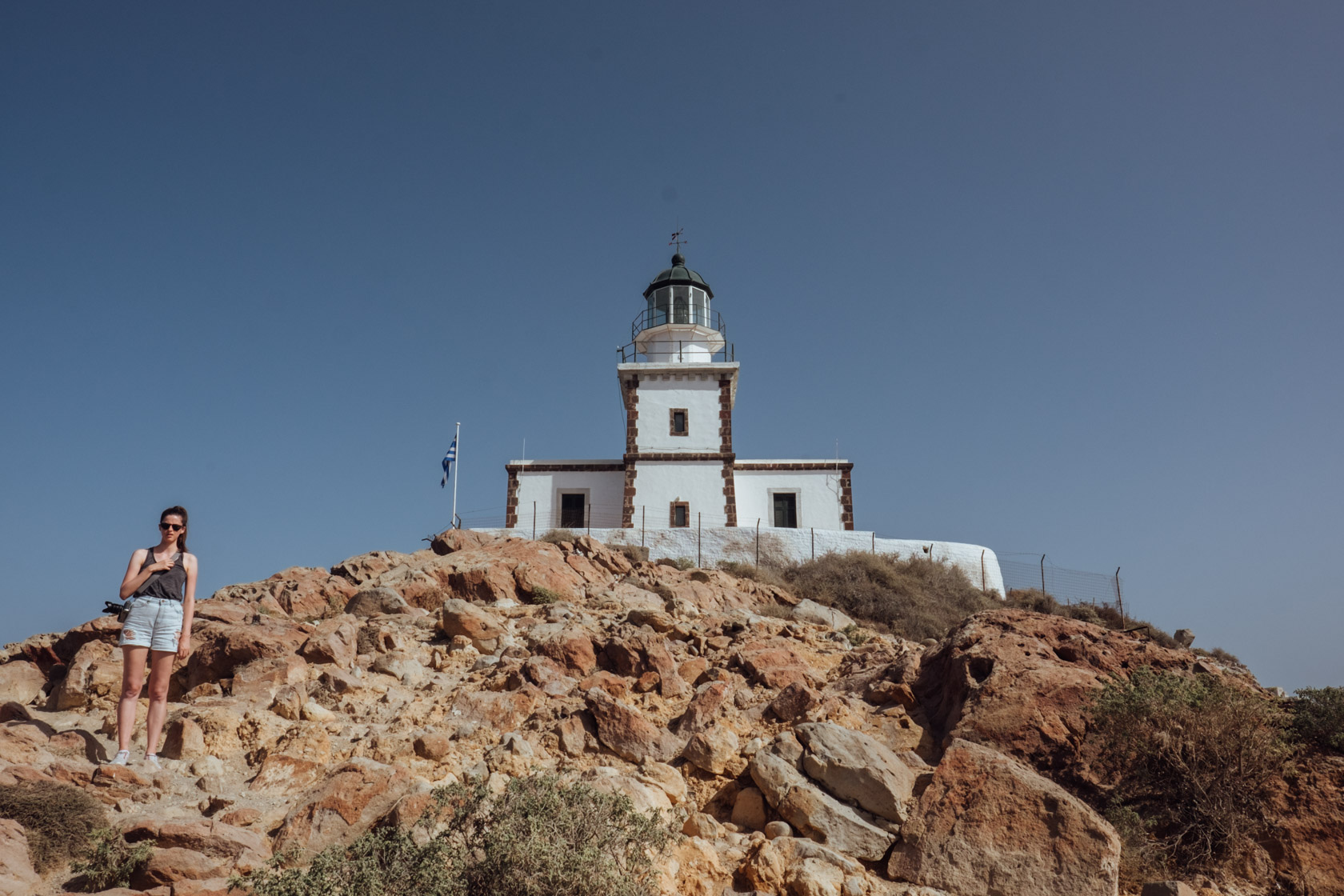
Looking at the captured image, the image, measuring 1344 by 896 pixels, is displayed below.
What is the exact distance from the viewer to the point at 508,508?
26.4 m

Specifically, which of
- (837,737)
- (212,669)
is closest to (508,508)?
(212,669)

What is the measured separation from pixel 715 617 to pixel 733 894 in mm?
6092

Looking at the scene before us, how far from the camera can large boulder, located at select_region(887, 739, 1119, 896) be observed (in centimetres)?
491

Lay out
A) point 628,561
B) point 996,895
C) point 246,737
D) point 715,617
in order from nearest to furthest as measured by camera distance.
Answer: point 996,895 → point 246,737 → point 715,617 → point 628,561

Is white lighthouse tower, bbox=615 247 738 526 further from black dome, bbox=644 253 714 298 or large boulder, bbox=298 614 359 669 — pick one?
large boulder, bbox=298 614 359 669

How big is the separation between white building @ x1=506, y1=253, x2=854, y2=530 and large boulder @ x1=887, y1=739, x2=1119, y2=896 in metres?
20.1

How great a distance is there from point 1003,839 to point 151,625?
601cm

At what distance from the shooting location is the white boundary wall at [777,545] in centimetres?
2373

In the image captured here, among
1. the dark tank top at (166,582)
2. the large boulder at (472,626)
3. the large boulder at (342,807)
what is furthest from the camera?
the large boulder at (472,626)

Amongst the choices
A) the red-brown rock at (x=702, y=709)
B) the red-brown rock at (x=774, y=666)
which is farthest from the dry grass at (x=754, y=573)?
the red-brown rock at (x=702, y=709)

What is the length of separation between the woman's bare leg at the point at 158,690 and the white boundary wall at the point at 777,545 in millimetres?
16961

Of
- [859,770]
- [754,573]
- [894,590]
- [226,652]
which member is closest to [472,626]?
[226,652]

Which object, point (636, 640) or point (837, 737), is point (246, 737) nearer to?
point (636, 640)

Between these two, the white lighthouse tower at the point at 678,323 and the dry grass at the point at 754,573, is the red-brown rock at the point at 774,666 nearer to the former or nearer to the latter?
the dry grass at the point at 754,573
